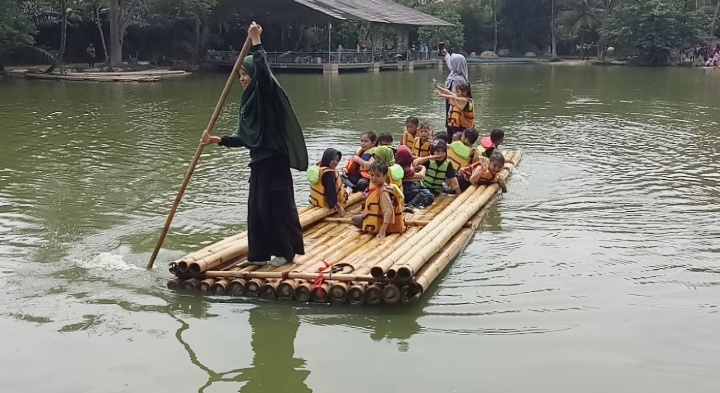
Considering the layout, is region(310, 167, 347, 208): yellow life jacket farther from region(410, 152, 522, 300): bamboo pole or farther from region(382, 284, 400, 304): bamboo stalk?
region(382, 284, 400, 304): bamboo stalk

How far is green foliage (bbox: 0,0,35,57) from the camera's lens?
85.7ft

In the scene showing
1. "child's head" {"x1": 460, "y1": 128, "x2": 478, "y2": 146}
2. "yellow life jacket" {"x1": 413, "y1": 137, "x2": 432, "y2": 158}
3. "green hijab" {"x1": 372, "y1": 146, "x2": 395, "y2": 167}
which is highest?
"child's head" {"x1": 460, "y1": 128, "x2": 478, "y2": 146}

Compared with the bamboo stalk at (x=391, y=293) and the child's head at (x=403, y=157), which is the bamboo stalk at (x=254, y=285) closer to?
the bamboo stalk at (x=391, y=293)

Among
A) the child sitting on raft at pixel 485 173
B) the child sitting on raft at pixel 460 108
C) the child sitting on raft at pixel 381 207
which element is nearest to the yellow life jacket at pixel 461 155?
the child sitting on raft at pixel 485 173

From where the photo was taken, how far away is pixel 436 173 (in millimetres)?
8406

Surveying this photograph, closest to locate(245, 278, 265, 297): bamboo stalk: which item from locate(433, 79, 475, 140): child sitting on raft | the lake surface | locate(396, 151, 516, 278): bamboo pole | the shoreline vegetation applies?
the lake surface

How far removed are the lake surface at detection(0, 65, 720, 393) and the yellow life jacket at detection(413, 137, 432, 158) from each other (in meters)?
1.13

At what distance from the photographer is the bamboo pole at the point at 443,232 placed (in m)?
5.20

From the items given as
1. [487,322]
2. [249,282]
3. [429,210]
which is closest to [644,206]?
[429,210]

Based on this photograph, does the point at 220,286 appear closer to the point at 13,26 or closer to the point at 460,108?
the point at 460,108

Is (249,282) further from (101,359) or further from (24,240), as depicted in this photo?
(24,240)

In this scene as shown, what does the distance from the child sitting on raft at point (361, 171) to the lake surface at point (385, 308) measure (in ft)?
2.44

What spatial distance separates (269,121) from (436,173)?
10.9 ft

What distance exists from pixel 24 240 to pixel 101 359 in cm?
282
